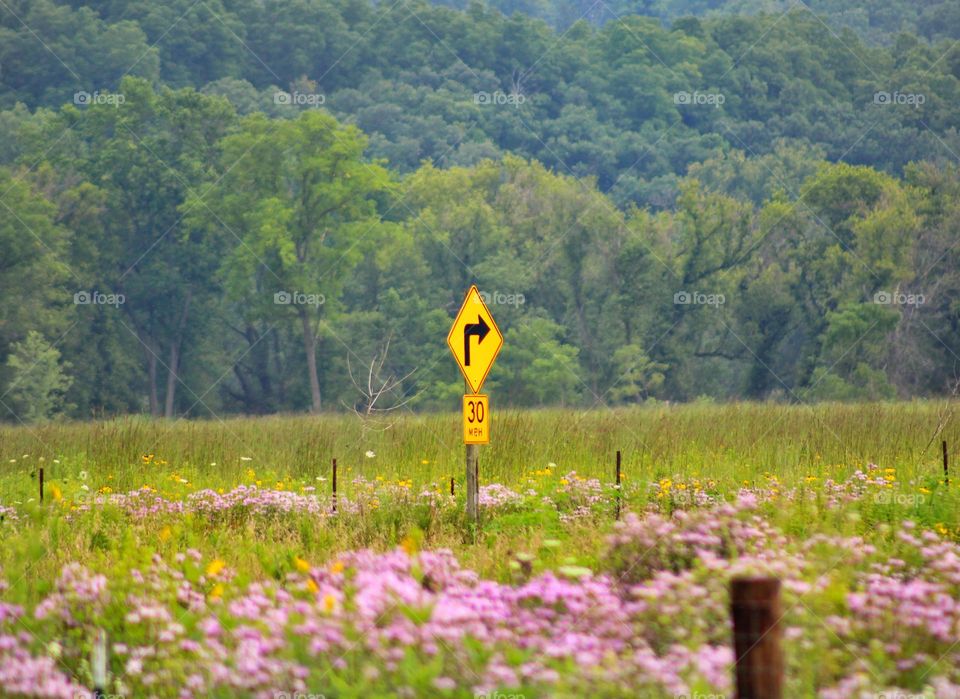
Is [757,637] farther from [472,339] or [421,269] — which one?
[421,269]

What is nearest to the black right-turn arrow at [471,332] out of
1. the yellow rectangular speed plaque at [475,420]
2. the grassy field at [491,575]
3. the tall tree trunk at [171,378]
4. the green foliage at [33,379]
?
the yellow rectangular speed plaque at [475,420]

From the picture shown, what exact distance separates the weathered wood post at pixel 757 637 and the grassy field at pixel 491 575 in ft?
0.89

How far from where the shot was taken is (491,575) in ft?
26.6

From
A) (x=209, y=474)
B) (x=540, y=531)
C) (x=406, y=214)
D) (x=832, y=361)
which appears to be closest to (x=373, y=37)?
(x=406, y=214)

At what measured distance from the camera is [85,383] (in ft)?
158

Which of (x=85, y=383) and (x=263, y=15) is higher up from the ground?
(x=263, y=15)

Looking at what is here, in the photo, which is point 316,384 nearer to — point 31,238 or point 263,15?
point 31,238

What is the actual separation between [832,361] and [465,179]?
59.8ft

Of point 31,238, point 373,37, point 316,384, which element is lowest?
point 316,384

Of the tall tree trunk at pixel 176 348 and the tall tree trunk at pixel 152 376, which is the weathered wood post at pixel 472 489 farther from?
the tall tree trunk at pixel 176 348

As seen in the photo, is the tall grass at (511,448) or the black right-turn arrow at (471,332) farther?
the tall grass at (511,448)

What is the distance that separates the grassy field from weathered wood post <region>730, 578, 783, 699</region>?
27 centimetres

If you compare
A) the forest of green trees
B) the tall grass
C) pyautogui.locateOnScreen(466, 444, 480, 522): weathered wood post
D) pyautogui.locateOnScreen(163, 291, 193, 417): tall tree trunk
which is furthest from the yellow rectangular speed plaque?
pyautogui.locateOnScreen(163, 291, 193, 417): tall tree trunk

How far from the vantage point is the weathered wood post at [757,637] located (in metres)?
4.40
